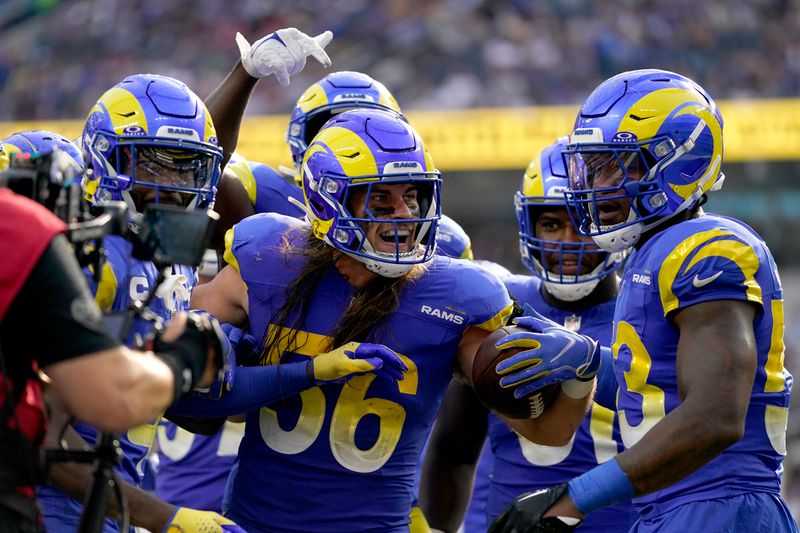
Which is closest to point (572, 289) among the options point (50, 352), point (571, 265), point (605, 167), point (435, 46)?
point (571, 265)

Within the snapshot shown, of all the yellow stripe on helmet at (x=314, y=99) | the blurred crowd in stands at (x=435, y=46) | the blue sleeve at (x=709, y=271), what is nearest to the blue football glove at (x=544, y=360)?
the blue sleeve at (x=709, y=271)

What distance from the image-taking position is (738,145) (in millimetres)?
13531

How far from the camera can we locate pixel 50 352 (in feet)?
7.88

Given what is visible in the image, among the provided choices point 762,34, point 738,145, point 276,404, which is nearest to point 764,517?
point 276,404

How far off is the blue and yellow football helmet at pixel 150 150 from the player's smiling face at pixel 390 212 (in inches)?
23.7

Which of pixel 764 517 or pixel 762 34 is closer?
pixel 764 517

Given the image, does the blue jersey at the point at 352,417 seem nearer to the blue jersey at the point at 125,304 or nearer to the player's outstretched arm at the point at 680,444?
the blue jersey at the point at 125,304

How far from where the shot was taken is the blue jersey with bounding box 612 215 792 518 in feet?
10.4

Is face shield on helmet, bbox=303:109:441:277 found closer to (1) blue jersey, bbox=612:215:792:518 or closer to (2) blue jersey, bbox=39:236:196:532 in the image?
(2) blue jersey, bbox=39:236:196:532

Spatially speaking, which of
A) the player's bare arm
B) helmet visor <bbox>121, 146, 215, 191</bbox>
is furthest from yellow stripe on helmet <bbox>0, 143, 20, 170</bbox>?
the player's bare arm

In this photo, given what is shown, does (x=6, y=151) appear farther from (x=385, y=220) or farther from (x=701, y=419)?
(x=701, y=419)

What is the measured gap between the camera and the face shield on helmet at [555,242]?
15.2ft

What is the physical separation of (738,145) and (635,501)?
35.5 feet

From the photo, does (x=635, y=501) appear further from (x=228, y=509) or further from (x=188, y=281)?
(x=188, y=281)
